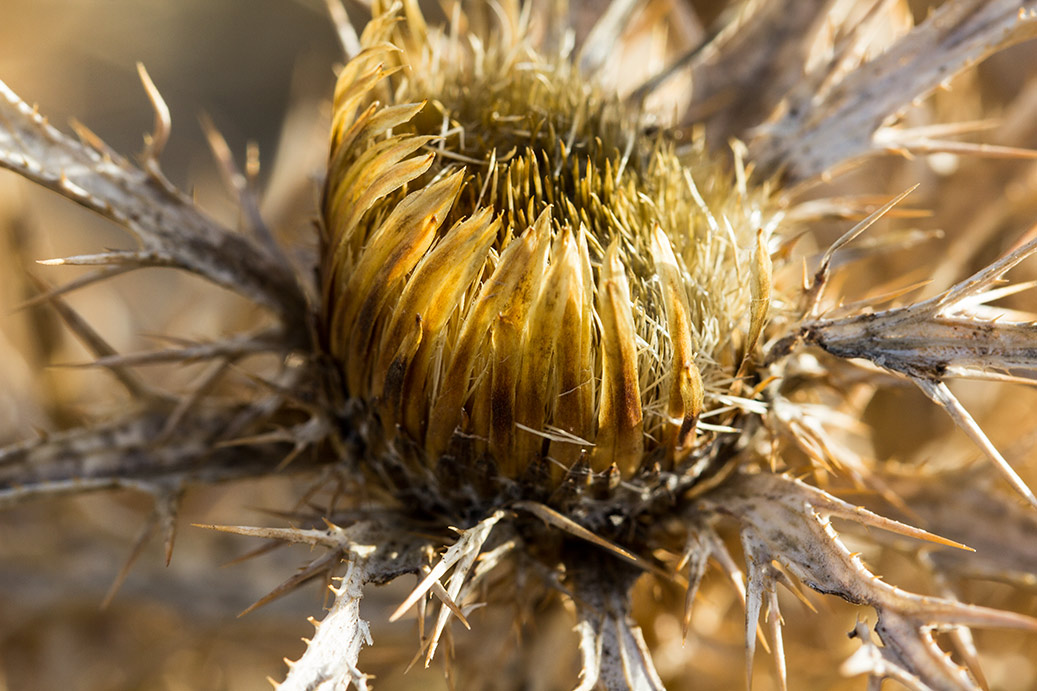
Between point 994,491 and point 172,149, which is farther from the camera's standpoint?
point 172,149

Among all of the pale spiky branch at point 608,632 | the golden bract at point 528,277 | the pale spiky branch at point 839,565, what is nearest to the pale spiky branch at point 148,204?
the golden bract at point 528,277

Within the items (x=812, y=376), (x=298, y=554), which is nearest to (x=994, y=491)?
(x=812, y=376)

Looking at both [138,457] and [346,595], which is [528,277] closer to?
[346,595]

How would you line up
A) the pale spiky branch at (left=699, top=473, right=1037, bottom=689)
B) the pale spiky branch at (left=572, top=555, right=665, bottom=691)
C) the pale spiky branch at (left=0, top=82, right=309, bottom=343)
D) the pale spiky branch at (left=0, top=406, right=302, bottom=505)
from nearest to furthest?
the pale spiky branch at (left=699, top=473, right=1037, bottom=689) < the pale spiky branch at (left=572, top=555, right=665, bottom=691) < the pale spiky branch at (left=0, top=82, right=309, bottom=343) < the pale spiky branch at (left=0, top=406, right=302, bottom=505)

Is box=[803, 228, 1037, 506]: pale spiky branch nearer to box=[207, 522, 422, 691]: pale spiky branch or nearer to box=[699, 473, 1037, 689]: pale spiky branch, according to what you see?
box=[699, 473, 1037, 689]: pale spiky branch

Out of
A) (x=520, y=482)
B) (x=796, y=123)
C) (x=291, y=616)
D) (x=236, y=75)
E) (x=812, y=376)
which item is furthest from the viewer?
(x=236, y=75)

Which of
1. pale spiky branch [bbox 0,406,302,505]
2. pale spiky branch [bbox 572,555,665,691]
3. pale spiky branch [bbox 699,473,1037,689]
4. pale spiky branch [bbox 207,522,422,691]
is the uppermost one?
pale spiky branch [bbox 0,406,302,505]

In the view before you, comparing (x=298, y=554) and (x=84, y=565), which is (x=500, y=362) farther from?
(x=84, y=565)

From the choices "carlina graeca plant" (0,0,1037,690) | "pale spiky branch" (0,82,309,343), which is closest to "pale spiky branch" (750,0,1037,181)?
"carlina graeca plant" (0,0,1037,690)
